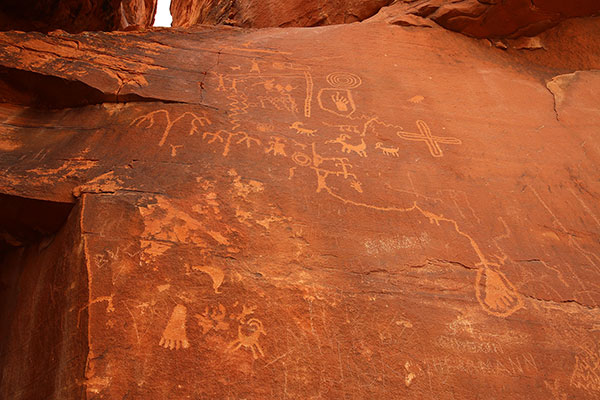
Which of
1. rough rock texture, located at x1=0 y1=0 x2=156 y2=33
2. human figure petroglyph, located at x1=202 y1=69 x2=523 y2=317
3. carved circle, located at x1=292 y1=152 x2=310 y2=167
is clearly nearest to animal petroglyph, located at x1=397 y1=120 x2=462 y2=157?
human figure petroglyph, located at x1=202 y1=69 x2=523 y2=317

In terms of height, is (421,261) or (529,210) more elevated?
(529,210)

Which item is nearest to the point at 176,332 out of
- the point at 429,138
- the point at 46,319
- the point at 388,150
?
the point at 46,319

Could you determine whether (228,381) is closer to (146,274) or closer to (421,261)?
(146,274)

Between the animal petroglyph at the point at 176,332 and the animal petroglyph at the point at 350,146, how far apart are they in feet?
5.44

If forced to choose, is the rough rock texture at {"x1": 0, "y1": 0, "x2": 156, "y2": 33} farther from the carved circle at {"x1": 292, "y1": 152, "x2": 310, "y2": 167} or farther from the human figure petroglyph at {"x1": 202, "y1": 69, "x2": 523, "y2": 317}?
the carved circle at {"x1": 292, "y1": 152, "x2": 310, "y2": 167}

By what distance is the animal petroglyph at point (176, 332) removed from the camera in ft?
5.43

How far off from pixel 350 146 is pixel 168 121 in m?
1.36

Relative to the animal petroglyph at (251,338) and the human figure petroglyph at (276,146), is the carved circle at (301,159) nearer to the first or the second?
the human figure petroglyph at (276,146)

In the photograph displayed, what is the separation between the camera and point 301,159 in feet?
8.77

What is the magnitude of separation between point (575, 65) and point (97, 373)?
201 inches

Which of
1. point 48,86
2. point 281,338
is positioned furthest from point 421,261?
point 48,86

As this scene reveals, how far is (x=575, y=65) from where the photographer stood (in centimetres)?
409

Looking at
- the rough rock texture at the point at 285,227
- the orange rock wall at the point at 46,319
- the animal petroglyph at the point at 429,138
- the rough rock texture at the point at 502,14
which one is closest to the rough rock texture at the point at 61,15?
the rough rock texture at the point at 285,227

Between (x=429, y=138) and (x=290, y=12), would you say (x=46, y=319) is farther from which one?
(x=290, y=12)
